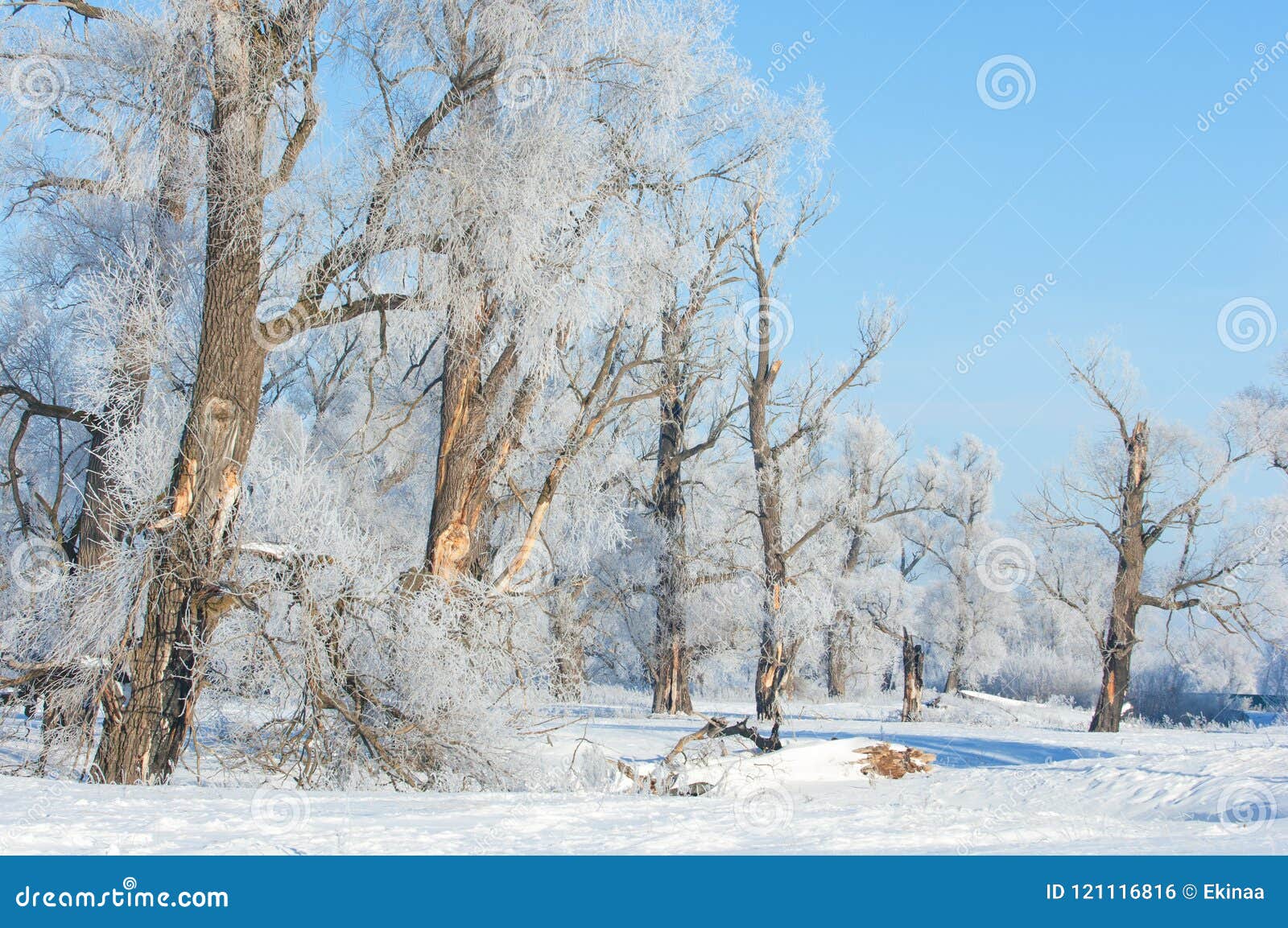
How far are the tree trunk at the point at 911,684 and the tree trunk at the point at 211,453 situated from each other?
15728 millimetres

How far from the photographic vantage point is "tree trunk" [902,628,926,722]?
68.2 feet

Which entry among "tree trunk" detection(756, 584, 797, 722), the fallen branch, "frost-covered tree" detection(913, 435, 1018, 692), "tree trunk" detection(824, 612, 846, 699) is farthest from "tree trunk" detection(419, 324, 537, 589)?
"frost-covered tree" detection(913, 435, 1018, 692)

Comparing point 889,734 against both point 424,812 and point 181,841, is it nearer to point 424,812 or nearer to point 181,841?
point 424,812

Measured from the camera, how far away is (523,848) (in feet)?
12.2

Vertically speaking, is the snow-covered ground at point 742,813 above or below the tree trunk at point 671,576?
below

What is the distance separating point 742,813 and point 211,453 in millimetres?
5173

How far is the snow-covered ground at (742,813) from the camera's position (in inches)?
148

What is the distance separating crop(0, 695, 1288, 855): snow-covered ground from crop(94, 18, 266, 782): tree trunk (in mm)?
1293

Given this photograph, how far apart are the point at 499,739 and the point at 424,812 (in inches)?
136

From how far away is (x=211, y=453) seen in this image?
7973mm

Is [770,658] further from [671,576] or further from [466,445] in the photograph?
[466,445]

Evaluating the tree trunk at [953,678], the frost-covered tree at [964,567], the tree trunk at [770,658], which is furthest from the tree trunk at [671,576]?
the tree trunk at [953,678]

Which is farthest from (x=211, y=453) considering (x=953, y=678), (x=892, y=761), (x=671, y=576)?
(x=953, y=678)

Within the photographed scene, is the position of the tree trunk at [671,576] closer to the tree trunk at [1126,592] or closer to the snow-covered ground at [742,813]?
the tree trunk at [1126,592]
